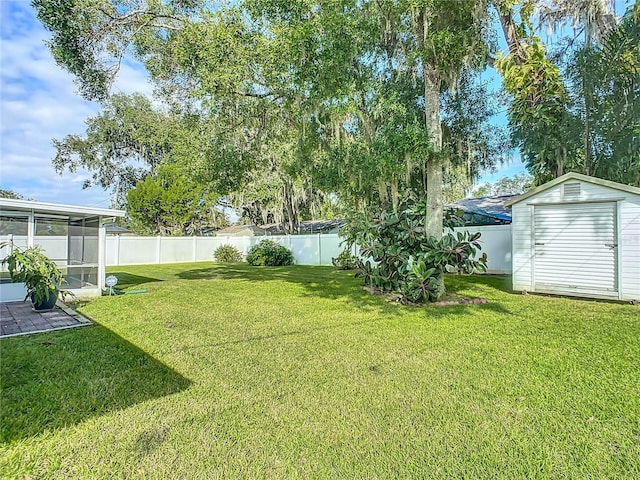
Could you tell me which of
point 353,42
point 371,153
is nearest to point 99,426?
point 371,153

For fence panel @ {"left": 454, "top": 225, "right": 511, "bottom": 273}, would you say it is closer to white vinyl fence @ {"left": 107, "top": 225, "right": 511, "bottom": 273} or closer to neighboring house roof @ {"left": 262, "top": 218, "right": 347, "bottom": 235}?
white vinyl fence @ {"left": 107, "top": 225, "right": 511, "bottom": 273}

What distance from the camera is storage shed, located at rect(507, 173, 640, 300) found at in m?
5.96

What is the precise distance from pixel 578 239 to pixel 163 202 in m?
18.9

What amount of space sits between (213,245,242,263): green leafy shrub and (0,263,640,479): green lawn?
40.3 ft

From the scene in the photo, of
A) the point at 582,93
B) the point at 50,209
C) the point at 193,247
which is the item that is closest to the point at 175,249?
the point at 193,247

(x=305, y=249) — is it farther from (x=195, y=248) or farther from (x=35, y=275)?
(x=35, y=275)

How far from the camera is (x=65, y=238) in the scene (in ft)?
25.4

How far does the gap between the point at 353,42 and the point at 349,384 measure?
581 cm

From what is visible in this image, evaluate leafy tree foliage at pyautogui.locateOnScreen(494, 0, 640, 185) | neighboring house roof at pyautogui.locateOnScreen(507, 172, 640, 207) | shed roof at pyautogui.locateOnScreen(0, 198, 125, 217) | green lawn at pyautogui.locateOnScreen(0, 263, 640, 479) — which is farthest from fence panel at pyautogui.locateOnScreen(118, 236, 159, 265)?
leafy tree foliage at pyautogui.locateOnScreen(494, 0, 640, 185)

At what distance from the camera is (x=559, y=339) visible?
4031 mm

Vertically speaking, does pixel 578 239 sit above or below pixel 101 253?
above

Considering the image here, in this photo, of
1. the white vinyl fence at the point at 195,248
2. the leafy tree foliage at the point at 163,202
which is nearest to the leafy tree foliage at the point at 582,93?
the white vinyl fence at the point at 195,248

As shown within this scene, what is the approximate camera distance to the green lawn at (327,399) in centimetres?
196

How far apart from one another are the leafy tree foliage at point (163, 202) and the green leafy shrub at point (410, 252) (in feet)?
46.4
